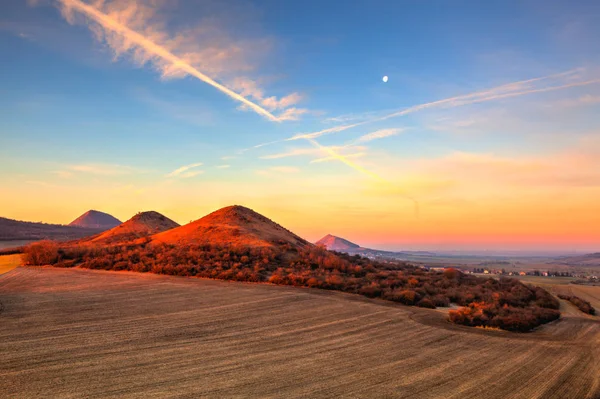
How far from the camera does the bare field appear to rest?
8.30 metres

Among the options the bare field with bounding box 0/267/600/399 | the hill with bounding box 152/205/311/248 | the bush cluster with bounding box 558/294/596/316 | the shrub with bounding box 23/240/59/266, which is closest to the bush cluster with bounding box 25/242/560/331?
the shrub with bounding box 23/240/59/266

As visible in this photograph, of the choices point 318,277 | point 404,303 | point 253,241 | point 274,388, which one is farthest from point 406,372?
point 253,241

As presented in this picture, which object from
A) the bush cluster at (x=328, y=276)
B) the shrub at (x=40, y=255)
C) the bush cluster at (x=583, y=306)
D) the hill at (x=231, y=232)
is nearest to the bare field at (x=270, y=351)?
the bush cluster at (x=328, y=276)

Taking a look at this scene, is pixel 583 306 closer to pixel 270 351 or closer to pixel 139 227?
pixel 270 351

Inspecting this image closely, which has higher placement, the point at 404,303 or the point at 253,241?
the point at 253,241

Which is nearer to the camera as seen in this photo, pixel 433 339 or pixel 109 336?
pixel 109 336

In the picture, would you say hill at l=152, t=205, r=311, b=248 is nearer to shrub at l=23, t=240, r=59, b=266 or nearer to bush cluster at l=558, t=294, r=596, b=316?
shrub at l=23, t=240, r=59, b=266

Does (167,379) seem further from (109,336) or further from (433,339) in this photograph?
(433,339)

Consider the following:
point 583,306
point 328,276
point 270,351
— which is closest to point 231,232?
point 328,276

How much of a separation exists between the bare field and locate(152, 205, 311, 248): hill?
75.1ft

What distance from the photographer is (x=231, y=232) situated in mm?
44688

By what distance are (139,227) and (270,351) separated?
231ft

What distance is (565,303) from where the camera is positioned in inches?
1004

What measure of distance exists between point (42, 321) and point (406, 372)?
12.6 metres
